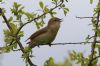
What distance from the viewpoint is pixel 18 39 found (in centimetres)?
260

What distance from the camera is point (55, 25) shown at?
3592mm

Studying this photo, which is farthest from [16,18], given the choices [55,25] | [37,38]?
[55,25]

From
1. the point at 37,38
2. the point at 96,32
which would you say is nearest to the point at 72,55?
the point at 96,32

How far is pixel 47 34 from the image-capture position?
140 inches

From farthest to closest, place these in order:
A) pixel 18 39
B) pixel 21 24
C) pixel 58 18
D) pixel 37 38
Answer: pixel 58 18
pixel 37 38
pixel 21 24
pixel 18 39

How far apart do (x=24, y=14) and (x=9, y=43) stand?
1.05 ft

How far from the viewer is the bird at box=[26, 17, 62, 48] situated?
10.8 ft

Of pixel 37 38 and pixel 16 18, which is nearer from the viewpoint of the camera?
pixel 16 18

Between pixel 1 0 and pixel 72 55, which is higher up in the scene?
pixel 1 0

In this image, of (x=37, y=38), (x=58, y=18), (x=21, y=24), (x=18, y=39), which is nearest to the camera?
(x=18, y=39)

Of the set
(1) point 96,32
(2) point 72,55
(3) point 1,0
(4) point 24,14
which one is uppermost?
(3) point 1,0

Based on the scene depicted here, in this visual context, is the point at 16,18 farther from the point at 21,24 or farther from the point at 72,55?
the point at 72,55

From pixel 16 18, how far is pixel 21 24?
8 centimetres

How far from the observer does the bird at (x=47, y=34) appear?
331cm
